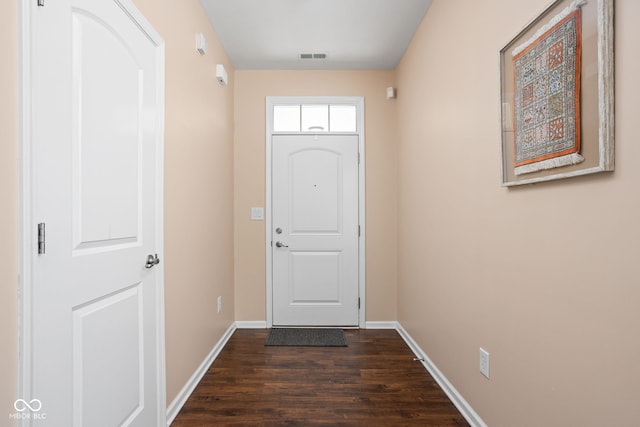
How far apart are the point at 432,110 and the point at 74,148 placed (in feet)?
7.15

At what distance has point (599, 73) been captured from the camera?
989 mm

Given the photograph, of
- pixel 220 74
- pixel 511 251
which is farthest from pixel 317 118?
pixel 511 251

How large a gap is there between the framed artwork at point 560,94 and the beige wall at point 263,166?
2.00 metres

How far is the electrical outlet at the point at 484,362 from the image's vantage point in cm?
169

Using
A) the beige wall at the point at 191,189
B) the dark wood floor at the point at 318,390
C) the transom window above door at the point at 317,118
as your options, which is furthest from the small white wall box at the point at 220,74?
the dark wood floor at the point at 318,390

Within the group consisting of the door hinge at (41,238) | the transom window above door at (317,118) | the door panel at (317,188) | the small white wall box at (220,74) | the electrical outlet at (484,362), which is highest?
the small white wall box at (220,74)

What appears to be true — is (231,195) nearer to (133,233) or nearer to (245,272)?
(245,272)

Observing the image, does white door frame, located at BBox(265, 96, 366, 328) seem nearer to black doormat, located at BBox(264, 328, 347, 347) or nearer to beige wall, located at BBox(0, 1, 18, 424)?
black doormat, located at BBox(264, 328, 347, 347)

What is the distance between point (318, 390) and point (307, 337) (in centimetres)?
97

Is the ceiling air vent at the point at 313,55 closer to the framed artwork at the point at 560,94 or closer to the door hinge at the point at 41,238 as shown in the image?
the framed artwork at the point at 560,94

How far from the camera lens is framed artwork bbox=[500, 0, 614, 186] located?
98 centimetres

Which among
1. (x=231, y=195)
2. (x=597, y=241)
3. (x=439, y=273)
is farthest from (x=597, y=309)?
(x=231, y=195)

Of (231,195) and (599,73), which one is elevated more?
(599,73)

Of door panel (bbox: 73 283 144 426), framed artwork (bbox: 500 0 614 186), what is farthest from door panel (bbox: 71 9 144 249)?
framed artwork (bbox: 500 0 614 186)
